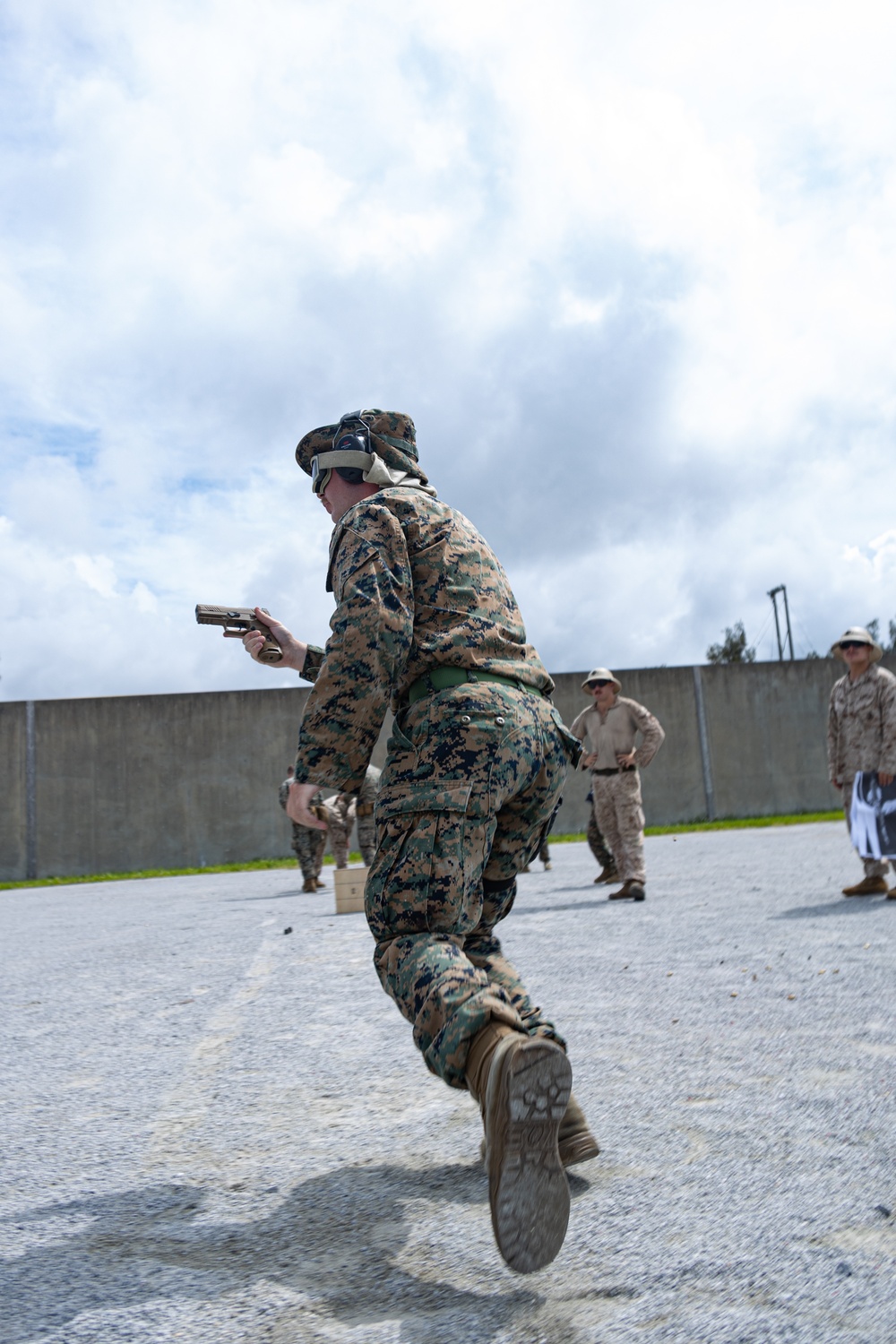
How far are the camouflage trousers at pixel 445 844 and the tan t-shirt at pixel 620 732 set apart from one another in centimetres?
668

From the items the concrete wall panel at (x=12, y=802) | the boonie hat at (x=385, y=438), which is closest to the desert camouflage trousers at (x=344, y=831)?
the boonie hat at (x=385, y=438)

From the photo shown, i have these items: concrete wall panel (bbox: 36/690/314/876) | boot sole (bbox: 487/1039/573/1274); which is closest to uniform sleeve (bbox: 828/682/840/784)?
boot sole (bbox: 487/1039/573/1274)

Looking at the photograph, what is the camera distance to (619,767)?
903 centimetres

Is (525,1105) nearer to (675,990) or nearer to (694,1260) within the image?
(694,1260)

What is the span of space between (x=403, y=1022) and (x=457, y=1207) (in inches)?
70.7

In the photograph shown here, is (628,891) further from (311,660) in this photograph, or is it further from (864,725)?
(311,660)

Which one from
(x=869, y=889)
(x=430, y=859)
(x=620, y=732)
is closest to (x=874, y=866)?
(x=869, y=889)

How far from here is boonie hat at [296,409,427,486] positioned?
2.72 metres

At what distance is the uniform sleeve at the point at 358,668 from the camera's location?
7.53 feet

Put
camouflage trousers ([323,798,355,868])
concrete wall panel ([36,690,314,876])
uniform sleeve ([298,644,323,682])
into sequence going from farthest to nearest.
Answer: concrete wall panel ([36,690,314,876]) < camouflage trousers ([323,798,355,868]) < uniform sleeve ([298,644,323,682])

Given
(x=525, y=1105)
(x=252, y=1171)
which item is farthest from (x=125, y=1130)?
(x=525, y=1105)

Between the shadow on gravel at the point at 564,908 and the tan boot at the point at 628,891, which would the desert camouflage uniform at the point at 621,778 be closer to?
the tan boot at the point at 628,891

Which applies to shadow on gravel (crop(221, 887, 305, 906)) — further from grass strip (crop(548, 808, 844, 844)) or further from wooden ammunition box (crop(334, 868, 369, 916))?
grass strip (crop(548, 808, 844, 844))

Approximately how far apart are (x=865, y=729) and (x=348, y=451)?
592 centimetres
